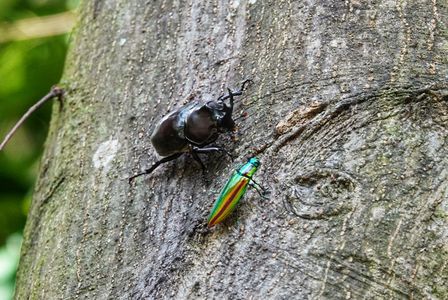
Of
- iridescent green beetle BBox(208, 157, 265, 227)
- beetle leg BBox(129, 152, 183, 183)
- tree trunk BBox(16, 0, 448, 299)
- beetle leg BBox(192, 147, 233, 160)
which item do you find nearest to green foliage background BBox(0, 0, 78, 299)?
tree trunk BBox(16, 0, 448, 299)

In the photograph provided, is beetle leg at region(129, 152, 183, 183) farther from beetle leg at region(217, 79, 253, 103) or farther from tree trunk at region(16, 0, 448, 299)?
beetle leg at region(217, 79, 253, 103)

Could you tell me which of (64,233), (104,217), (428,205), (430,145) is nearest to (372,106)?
(430,145)

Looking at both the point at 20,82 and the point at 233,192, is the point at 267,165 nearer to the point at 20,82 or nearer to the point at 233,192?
the point at 233,192

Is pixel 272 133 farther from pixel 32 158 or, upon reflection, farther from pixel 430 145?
pixel 32 158

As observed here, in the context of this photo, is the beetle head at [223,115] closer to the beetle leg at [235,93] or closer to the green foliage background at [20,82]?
the beetle leg at [235,93]

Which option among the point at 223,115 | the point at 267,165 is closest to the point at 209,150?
the point at 223,115

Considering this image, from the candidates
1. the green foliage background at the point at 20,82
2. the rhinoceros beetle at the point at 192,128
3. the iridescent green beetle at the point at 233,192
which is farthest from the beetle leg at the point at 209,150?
the green foliage background at the point at 20,82
